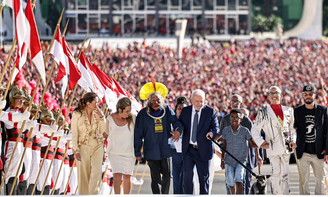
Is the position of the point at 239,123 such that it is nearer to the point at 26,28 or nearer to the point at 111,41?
the point at 26,28

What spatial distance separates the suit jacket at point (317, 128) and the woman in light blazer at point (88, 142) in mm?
3055

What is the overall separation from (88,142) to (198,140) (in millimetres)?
1683

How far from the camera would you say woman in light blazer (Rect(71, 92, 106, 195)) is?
27.3 feet

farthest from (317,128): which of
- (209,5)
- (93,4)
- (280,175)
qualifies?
(209,5)

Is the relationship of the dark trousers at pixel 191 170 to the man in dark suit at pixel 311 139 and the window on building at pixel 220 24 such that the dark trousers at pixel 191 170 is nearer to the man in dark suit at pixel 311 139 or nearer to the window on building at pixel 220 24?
the man in dark suit at pixel 311 139

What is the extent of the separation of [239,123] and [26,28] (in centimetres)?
364

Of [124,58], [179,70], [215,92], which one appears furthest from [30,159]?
[124,58]

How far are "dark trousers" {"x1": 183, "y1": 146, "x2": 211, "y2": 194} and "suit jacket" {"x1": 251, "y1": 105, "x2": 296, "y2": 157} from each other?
2.96 ft

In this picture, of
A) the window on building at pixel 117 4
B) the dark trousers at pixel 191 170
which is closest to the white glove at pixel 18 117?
the dark trousers at pixel 191 170

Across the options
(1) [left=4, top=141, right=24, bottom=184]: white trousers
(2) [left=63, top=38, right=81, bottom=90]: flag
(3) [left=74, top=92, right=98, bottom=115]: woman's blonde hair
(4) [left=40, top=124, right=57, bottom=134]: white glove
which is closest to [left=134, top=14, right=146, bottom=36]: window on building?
(2) [left=63, top=38, right=81, bottom=90]: flag

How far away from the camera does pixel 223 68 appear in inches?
1212

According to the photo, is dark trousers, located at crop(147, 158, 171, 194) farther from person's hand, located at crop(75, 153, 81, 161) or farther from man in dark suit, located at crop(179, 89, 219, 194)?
person's hand, located at crop(75, 153, 81, 161)

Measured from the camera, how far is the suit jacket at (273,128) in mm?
8742

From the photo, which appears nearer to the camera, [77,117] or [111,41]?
[77,117]
